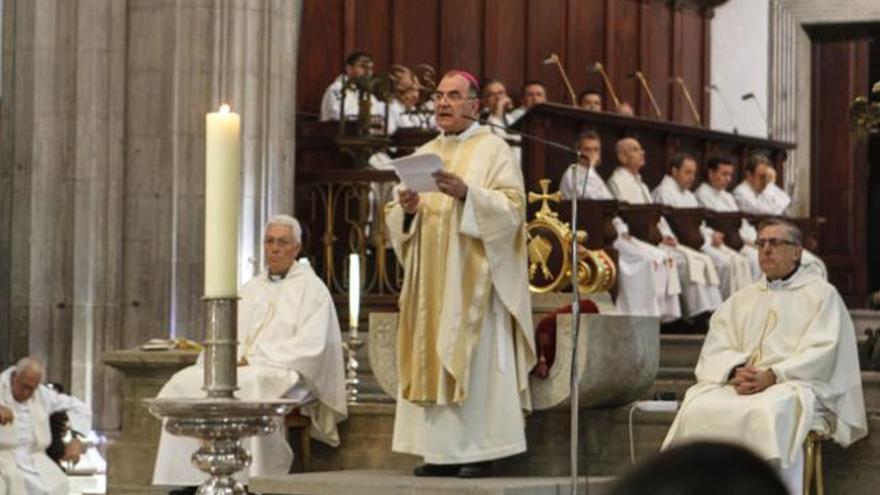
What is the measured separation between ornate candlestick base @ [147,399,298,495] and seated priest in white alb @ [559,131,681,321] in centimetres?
979

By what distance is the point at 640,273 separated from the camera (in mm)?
13641

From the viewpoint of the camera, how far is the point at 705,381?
299 inches

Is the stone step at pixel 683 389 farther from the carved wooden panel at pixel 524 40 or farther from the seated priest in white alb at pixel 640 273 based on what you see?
the carved wooden panel at pixel 524 40

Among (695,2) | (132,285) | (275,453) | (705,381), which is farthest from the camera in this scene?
(695,2)

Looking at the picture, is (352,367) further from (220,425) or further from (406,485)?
(220,425)

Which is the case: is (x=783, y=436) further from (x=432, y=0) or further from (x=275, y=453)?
(x=432, y=0)

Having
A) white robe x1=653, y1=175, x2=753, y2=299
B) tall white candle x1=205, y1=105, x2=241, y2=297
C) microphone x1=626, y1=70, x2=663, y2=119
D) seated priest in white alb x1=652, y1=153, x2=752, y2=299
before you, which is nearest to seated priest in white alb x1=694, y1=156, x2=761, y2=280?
seated priest in white alb x1=652, y1=153, x2=752, y2=299

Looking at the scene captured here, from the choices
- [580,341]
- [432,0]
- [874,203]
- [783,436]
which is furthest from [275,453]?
[874,203]

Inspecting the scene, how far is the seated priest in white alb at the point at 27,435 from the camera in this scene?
1065 centimetres

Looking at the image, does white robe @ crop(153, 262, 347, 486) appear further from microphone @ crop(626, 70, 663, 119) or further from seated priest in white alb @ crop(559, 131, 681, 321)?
microphone @ crop(626, 70, 663, 119)

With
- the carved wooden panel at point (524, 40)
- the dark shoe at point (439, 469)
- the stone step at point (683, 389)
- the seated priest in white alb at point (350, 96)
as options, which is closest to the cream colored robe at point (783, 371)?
the dark shoe at point (439, 469)

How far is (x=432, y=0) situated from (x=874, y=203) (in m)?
7.15

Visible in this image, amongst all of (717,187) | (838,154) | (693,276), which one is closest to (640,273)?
(693,276)

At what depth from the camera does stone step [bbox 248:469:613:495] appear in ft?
23.5
